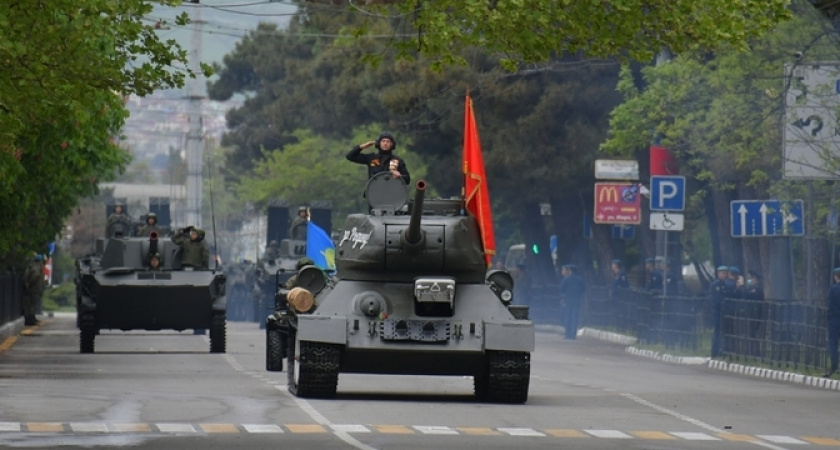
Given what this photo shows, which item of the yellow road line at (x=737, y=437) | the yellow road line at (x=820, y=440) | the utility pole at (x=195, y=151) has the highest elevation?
the utility pole at (x=195, y=151)

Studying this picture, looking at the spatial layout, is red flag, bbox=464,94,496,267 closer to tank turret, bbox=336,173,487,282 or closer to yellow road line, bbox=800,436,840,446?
tank turret, bbox=336,173,487,282

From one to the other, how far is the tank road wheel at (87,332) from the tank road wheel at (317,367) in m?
13.9

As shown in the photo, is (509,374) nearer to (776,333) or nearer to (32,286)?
(776,333)

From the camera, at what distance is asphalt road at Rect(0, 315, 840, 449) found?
16625mm

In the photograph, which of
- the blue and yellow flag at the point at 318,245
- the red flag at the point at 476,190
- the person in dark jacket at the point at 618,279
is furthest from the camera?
the person in dark jacket at the point at 618,279

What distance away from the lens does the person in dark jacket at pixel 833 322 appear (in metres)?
29.4

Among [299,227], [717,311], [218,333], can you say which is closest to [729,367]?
[717,311]

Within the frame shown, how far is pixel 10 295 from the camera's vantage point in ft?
162

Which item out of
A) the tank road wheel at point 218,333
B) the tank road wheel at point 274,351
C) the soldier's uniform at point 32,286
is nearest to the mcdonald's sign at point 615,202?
the tank road wheel at point 218,333

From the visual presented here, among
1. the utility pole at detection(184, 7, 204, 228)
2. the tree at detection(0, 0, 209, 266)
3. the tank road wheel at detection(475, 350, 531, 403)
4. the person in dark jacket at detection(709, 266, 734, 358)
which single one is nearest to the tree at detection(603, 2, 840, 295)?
the person in dark jacket at detection(709, 266, 734, 358)

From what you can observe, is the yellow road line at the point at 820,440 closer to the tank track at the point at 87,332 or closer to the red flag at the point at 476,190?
the red flag at the point at 476,190

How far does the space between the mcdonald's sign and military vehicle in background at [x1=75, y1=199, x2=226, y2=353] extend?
12079 millimetres

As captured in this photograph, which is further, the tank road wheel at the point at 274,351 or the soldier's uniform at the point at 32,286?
the soldier's uniform at the point at 32,286

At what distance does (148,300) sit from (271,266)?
17.4m
